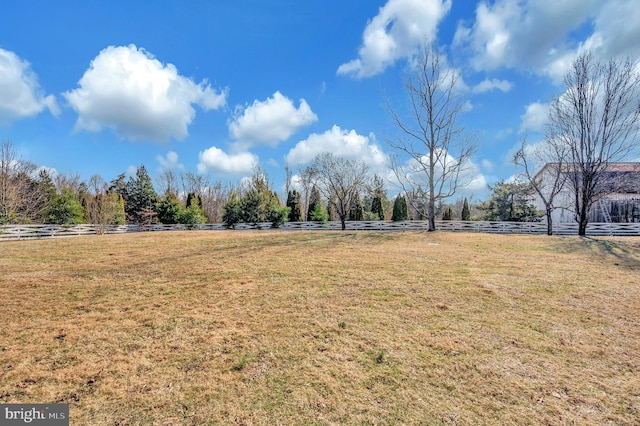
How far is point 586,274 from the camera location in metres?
7.00

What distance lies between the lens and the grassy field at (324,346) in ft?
8.09

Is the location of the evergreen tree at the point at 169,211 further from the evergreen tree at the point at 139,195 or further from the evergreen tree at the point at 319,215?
the evergreen tree at the point at 319,215

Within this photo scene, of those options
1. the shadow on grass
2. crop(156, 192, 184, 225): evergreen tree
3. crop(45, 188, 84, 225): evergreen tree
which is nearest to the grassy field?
the shadow on grass

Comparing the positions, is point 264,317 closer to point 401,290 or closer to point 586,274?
point 401,290

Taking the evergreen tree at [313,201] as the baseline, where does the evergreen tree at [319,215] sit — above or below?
below

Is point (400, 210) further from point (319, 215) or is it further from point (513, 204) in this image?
point (513, 204)

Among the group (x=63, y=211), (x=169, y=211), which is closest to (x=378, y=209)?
(x=169, y=211)

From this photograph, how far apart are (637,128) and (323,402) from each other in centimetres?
2454

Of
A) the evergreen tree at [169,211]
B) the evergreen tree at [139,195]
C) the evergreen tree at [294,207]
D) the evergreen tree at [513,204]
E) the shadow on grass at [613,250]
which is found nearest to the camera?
→ the shadow on grass at [613,250]

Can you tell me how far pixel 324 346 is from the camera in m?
3.46

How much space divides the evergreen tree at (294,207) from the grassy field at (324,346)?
22623mm

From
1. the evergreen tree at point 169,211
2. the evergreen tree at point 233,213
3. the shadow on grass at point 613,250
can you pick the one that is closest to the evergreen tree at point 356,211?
the evergreen tree at point 233,213

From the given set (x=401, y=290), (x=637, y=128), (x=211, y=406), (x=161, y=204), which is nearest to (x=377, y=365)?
(x=211, y=406)

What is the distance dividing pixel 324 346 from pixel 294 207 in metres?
26.8
